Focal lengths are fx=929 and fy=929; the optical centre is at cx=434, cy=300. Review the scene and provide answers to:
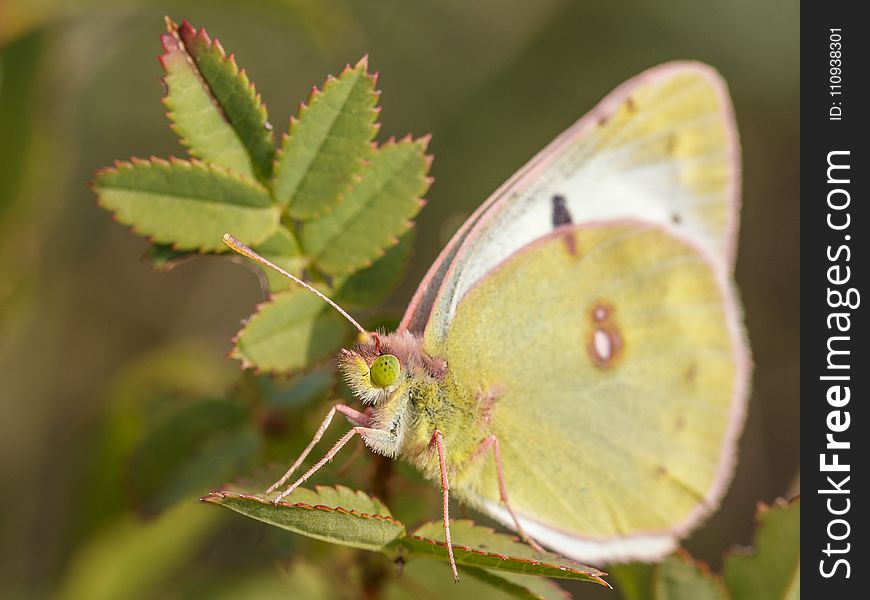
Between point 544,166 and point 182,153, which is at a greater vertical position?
point 182,153

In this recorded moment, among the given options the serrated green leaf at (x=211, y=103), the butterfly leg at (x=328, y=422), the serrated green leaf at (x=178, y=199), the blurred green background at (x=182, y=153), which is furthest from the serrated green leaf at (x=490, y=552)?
the blurred green background at (x=182, y=153)

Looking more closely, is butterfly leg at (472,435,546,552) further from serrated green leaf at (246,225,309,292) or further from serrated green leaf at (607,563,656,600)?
serrated green leaf at (246,225,309,292)

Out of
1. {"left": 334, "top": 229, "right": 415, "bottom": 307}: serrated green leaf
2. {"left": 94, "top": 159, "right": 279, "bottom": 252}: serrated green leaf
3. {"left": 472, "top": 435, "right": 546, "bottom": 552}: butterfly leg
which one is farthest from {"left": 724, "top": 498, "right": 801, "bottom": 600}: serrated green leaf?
{"left": 94, "top": 159, "right": 279, "bottom": 252}: serrated green leaf

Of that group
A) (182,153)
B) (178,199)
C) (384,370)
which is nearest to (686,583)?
(384,370)

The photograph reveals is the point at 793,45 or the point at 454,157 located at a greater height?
the point at 793,45

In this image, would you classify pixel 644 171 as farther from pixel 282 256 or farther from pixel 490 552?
pixel 490 552

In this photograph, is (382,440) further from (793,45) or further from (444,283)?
(793,45)
